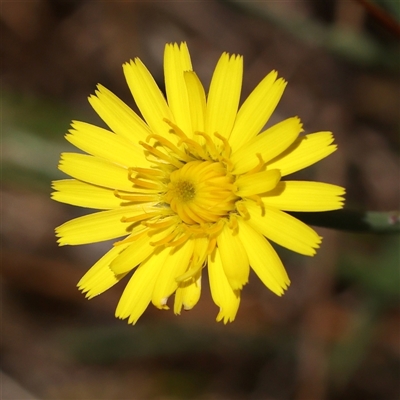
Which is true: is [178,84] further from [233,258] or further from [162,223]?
[233,258]

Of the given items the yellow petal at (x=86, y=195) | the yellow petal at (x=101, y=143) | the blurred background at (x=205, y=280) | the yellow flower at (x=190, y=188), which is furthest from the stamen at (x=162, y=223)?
the blurred background at (x=205, y=280)

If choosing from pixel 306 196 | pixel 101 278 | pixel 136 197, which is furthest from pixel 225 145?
pixel 101 278

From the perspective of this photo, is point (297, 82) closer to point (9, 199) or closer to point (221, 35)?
point (221, 35)

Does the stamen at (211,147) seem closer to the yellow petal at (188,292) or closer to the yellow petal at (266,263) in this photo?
the yellow petal at (266,263)

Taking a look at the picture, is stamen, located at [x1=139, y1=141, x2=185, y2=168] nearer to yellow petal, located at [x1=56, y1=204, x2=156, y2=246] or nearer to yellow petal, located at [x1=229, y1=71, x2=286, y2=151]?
yellow petal, located at [x1=56, y1=204, x2=156, y2=246]

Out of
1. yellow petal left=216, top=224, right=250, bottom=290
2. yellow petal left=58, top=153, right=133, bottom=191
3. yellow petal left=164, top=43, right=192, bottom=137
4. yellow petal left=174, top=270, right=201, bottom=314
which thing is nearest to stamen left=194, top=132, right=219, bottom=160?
yellow petal left=164, top=43, right=192, bottom=137

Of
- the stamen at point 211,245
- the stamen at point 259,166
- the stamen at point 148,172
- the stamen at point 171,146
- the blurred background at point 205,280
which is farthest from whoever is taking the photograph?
the blurred background at point 205,280
